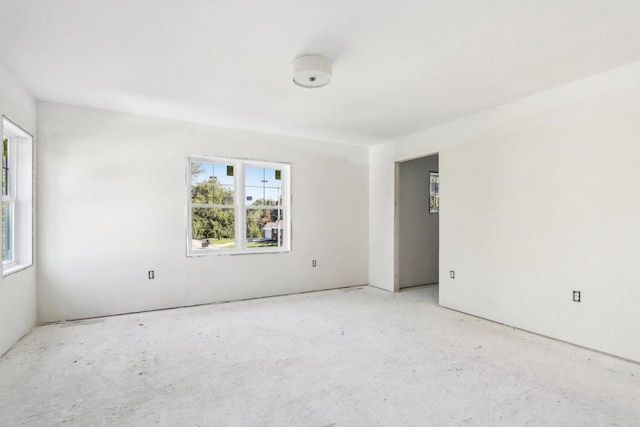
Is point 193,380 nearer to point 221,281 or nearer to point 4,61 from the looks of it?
point 221,281

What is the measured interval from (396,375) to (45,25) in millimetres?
3306

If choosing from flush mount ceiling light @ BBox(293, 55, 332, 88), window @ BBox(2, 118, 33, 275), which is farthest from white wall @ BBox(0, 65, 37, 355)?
flush mount ceiling light @ BBox(293, 55, 332, 88)

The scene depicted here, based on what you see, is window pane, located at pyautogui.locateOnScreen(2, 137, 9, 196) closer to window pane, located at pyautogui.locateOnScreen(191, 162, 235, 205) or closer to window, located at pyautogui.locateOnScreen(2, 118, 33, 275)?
window, located at pyautogui.locateOnScreen(2, 118, 33, 275)

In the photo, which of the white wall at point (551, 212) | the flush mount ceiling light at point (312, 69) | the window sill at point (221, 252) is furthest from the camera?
the window sill at point (221, 252)

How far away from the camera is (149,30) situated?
231 cm

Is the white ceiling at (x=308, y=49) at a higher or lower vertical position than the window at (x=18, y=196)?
higher

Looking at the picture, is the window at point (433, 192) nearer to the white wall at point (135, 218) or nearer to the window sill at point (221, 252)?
the white wall at point (135, 218)

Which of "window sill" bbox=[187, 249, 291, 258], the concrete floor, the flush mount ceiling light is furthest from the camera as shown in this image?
"window sill" bbox=[187, 249, 291, 258]

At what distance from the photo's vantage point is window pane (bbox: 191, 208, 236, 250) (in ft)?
15.2

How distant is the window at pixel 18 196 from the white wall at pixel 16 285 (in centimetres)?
13

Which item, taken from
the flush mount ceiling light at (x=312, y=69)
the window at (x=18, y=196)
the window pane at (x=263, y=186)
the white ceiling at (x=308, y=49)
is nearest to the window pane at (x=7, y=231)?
the window at (x=18, y=196)

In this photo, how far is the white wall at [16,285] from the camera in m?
2.86

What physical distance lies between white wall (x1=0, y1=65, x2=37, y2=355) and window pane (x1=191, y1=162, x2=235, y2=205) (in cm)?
172

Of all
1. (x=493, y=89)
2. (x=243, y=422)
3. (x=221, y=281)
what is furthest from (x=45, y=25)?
(x=493, y=89)
